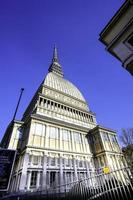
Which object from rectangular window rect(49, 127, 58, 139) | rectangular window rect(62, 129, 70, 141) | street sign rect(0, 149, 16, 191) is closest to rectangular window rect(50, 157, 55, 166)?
rectangular window rect(49, 127, 58, 139)

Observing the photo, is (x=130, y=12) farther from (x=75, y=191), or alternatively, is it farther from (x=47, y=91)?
(x=47, y=91)

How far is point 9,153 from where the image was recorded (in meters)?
10.6

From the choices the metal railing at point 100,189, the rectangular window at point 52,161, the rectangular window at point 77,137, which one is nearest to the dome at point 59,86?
the rectangular window at point 77,137

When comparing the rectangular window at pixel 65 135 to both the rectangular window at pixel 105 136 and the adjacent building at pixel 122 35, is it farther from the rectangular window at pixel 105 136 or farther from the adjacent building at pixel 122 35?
the adjacent building at pixel 122 35

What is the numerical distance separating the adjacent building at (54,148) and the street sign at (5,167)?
7077mm


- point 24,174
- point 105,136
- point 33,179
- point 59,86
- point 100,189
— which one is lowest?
point 100,189

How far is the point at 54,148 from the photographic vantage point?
842 inches

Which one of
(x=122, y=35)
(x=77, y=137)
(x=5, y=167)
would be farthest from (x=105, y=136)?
(x=122, y=35)

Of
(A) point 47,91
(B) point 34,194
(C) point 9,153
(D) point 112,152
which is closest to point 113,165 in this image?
(D) point 112,152

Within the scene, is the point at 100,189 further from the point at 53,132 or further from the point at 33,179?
the point at 53,132

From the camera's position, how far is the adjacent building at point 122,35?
23.5ft

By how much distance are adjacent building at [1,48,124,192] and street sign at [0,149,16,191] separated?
7.08m

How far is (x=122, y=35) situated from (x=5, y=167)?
12443 millimetres

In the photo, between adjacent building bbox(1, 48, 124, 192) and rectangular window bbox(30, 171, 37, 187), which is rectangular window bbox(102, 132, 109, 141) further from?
rectangular window bbox(30, 171, 37, 187)
